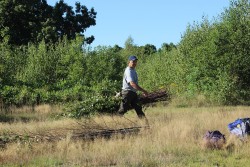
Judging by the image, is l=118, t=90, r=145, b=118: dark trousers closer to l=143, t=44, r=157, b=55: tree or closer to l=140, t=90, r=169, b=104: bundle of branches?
l=140, t=90, r=169, b=104: bundle of branches

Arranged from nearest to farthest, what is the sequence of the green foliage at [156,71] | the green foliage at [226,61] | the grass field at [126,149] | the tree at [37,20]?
the grass field at [126,149]
the green foliage at [156,71]
the green foliage at [226,61]
the tree at [37,20]

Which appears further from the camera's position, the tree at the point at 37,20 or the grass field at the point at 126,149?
the tree at the point at 37,20

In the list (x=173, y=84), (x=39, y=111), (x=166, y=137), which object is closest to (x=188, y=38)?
(x=173, y=84)

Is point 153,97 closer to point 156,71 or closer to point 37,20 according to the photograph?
point 156,71

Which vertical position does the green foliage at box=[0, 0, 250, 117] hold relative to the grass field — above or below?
above

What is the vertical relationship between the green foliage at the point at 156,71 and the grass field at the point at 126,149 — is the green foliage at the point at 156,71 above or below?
above

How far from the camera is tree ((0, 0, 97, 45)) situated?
42.4 meters

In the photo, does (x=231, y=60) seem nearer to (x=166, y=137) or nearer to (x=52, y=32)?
(x=166, y=137)

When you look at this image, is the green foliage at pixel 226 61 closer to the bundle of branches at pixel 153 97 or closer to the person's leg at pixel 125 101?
the bundle of branches at pixel 153 97

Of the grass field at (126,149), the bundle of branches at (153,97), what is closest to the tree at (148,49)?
the bundle of branches at (153,97)

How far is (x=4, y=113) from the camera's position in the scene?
52.5ft

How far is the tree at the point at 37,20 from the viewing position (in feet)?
139

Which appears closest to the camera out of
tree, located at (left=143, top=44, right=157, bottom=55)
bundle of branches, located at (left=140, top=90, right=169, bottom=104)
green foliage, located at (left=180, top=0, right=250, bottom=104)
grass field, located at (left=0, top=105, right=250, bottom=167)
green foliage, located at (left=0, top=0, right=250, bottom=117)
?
grass field, located at (left=0, top=105, right=250, bottom=167)

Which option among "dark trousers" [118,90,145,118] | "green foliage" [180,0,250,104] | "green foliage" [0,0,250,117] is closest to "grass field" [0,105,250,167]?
"dark trousers" [118,90,145,118]
